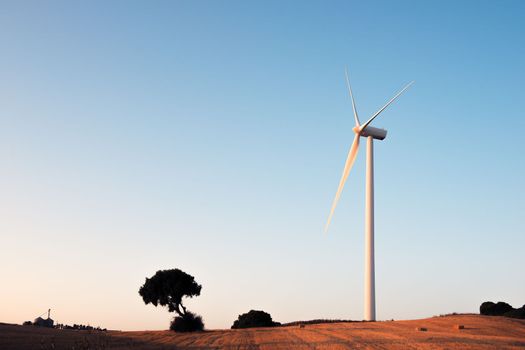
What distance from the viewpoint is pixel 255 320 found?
8962cm

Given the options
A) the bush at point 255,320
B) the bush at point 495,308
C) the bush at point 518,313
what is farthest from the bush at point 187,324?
the bush at point 495,308

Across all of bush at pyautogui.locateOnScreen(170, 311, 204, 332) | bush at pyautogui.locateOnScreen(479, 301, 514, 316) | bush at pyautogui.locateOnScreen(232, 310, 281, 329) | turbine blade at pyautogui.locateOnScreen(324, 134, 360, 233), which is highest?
turbine blade at pyautogui.locateOnScreen(324, 134, 360, 233)

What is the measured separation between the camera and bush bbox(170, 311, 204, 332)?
238ft

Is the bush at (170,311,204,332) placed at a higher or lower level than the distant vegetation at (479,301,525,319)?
lower

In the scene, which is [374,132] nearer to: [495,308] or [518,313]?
[518,313]

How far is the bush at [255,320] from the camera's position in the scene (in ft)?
292

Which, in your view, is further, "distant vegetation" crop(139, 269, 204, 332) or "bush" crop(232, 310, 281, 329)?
"bush" crop(232, 310, 281, 329)

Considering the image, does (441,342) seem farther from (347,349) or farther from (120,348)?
(120,348)

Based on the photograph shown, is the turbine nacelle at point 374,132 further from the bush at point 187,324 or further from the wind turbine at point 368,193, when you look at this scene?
the bush at point 187,324

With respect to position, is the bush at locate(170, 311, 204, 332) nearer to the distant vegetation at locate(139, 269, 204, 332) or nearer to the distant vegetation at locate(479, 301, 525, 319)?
the distant vegetation at locate(139, 269, 204, 332)

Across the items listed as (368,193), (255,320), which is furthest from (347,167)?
(255,320)

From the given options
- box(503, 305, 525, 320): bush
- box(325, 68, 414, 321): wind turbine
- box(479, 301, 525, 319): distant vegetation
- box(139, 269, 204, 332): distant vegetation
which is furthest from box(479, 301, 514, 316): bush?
box(139, 269, 204, 332): distant vegetation

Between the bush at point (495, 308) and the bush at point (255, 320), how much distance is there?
122 feet

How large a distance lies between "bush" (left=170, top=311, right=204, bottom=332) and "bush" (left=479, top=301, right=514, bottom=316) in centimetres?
5082
